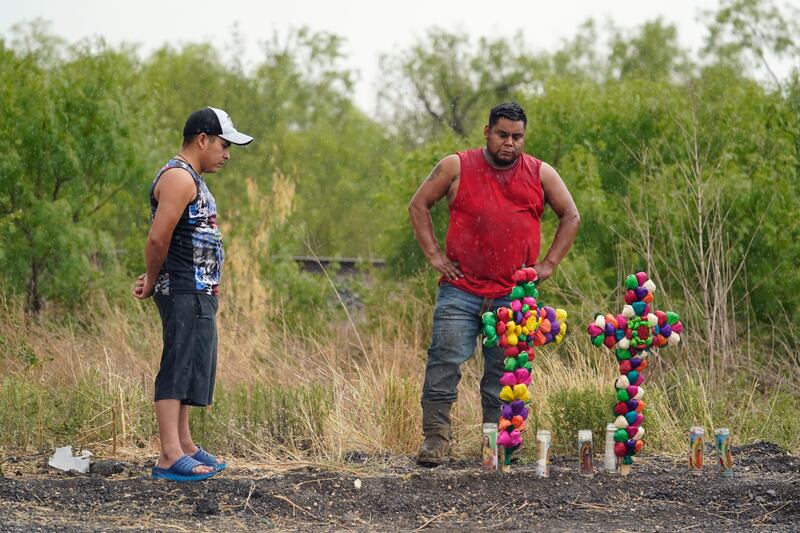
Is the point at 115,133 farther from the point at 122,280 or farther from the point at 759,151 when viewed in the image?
the point at 759,151

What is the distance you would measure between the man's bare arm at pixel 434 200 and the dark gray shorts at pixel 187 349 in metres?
1.41

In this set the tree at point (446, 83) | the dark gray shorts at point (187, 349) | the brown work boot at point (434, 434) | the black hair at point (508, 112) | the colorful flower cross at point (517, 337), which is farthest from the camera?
the tree at point (446, 83)

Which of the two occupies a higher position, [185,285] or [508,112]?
[508,112]

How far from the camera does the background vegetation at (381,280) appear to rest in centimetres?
710

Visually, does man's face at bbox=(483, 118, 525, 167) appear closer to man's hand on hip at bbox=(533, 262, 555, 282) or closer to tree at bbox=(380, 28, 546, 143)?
man's hand on hip at bbox=(533, 262, 555, 282)

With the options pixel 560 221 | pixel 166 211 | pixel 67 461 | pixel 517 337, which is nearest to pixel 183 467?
pixel 67 461

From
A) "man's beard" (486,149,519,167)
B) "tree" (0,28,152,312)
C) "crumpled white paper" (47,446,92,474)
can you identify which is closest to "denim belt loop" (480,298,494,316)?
"man's beard" (486,149,519,167)

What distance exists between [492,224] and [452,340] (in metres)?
0.72

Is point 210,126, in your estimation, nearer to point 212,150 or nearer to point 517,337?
point 212,150

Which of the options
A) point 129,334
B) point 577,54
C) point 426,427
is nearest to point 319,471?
point 426,427

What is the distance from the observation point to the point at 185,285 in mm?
5770

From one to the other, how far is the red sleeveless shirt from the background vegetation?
0.99 m

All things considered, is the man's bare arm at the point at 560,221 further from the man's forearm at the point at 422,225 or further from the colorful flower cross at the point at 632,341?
the man's forearm at the point at 422,225

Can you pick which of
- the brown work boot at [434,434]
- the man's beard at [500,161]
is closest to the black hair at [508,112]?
the man's beard at [500,161]
